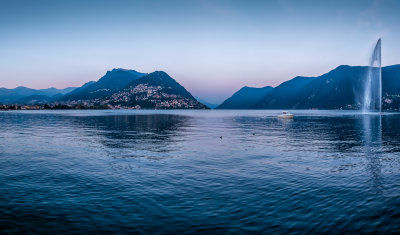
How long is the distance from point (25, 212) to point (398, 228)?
65.9 feet

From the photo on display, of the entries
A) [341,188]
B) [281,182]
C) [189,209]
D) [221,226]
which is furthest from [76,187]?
[341,188]

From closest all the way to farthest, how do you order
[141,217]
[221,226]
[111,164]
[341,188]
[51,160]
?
[221,226] → [141,217] → [341,188] → [111,164] → [51,160]

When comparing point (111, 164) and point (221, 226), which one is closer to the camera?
point (221, 226)

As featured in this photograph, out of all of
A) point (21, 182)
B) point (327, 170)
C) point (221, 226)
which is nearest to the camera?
point (221, 226)

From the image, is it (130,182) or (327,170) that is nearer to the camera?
(130,182)

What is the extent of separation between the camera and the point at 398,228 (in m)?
12.7

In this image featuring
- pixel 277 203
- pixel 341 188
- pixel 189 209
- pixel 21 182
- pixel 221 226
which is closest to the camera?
pixel 221 226

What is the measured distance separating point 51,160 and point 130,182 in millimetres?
14465

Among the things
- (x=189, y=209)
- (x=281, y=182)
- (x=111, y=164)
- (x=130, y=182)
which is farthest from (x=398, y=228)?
(x=111, y=164)

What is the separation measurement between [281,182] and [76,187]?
52.5ft

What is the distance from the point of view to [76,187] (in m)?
19.0

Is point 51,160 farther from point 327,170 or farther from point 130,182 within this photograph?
point 327,170

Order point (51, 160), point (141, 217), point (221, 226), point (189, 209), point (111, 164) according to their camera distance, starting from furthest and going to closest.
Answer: point (51, 160)
point (111, 164)
point (189, 209)
point (141, 217)
point (221, 226)

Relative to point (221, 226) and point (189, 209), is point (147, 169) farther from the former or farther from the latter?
point (221, 226)
